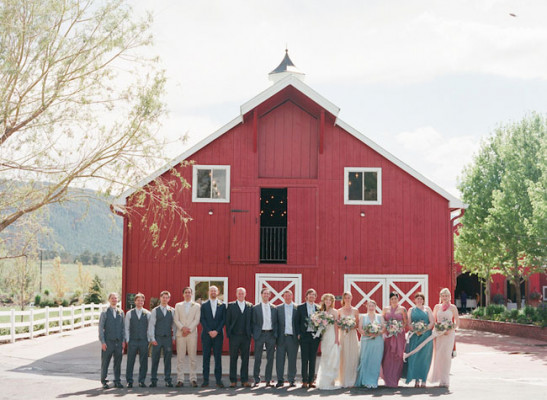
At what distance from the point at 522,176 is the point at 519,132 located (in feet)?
8.73

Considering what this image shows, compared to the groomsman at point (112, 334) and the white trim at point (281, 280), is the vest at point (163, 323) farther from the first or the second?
the white trim at point (281, 280)

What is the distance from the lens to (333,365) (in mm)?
13516

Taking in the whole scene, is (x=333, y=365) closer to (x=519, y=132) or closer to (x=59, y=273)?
(x=519, y=132)

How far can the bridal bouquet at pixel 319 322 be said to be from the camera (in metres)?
13.5

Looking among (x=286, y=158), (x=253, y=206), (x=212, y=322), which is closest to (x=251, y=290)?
(x=253, y=206)

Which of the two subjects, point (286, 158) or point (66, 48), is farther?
point (286, 158)

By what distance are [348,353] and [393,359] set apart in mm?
879

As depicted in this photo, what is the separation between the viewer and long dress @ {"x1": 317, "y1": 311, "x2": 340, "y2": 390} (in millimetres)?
13406

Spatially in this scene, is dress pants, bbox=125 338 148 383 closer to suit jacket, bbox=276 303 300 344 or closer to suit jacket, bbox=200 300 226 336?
suit jacket, bbox=200 300 226 336

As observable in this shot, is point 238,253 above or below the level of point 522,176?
below

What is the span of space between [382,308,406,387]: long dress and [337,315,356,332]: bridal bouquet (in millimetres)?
798

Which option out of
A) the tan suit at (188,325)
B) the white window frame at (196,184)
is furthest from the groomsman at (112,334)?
the white window frame at (196,184)

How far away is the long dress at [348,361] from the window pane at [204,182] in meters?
7.12

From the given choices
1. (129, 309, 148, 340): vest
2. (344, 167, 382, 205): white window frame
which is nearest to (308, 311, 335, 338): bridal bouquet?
(129, 309, 148, 340): vest
